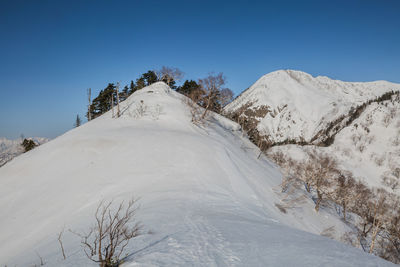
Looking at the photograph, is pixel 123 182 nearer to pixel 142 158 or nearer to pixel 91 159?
pixel 142 158

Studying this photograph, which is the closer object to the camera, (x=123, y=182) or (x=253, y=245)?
(x=253, y=245)

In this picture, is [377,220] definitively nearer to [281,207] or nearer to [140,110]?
[281,207]

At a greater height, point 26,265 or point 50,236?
point 26,265

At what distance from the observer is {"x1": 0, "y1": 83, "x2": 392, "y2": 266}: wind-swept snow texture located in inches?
189

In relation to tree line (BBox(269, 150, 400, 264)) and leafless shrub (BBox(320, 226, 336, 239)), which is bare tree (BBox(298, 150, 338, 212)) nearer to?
tree line (BBox(269, 150, 400, 264))

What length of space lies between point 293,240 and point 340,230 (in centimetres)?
2470

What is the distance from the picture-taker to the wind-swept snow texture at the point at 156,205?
4.80 m

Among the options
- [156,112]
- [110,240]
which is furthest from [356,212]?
[110,240]

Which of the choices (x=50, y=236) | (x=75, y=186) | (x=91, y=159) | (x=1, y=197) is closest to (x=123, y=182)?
(x=75, y=186)

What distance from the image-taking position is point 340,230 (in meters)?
23.5

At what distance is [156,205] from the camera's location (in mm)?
9844

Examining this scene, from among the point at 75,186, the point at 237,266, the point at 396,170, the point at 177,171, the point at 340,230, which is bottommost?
the point at 396,170

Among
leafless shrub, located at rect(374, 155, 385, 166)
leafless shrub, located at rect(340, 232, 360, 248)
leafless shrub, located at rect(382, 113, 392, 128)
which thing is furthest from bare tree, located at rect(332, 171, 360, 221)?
leafless shrub, located at rect(382, 113, 392, 128)

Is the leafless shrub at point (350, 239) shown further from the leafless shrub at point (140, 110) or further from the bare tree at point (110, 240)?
the leafless shrub at point (140, 110)
